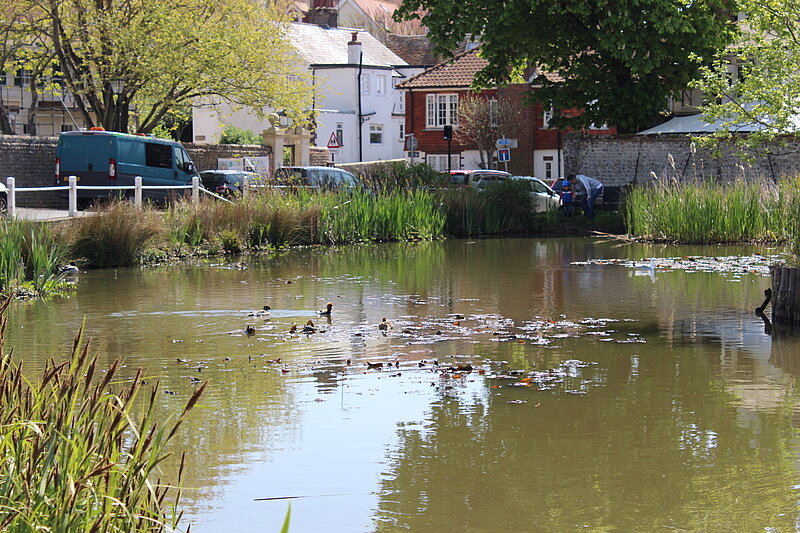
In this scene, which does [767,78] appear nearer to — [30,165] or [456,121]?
[30,165]

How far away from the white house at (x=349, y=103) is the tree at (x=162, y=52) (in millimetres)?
27476

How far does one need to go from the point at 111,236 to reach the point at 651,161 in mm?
20592

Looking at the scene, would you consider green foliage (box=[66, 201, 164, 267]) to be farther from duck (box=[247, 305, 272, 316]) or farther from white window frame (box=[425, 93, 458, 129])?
white window frame (box=[425, 93, 458, 129])

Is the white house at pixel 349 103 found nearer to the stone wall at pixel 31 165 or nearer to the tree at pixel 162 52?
the tree at pixel 162 52

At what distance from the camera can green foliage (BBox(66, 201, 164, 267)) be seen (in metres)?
22.7

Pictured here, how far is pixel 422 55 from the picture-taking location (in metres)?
88.4

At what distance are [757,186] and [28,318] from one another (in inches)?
779

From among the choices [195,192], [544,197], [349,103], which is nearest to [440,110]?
[349,103]

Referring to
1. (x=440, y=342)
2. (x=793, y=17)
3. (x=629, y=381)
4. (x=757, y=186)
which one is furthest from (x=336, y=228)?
(x=629, y=381)

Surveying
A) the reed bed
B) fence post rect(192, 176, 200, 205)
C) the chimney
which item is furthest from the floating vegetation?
the chimney

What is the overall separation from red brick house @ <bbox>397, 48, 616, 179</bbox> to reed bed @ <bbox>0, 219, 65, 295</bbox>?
40870mm

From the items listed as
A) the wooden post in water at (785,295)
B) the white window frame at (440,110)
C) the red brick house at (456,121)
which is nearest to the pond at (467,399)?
the wooden post in water at (785,295)

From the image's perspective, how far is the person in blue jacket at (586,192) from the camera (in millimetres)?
37625

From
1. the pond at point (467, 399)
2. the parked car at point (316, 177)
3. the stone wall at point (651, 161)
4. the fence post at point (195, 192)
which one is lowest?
the pond at point (467, 399)
